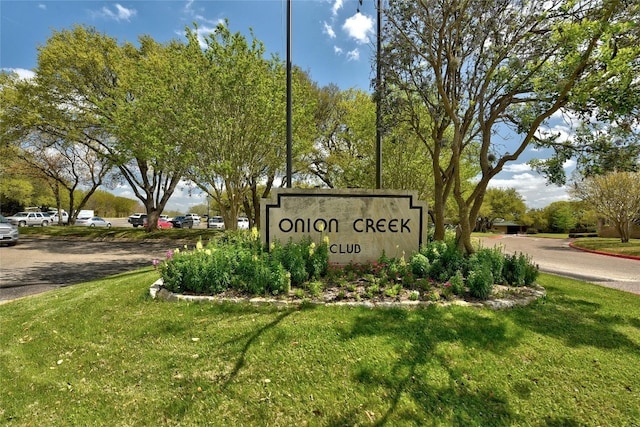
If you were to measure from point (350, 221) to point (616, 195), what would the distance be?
26901 mm

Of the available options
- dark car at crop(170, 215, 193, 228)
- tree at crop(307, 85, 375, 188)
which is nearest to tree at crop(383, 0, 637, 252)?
tree at crop(307, 85, 375, 188)

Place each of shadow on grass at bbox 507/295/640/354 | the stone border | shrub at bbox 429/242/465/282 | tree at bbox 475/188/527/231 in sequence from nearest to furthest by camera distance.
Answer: shadow on grass at bbox 507/295/640/354 → the stone border → shrub at bbox 429/242/465/282 → tree at bbox 475/188/527/231

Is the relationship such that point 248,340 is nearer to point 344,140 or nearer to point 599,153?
point 599,153

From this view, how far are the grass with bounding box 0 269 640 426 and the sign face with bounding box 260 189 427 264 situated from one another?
7.81 feet

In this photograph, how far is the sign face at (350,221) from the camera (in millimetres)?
6266

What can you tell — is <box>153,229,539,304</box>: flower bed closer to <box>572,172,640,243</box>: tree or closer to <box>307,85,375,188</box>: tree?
<box>307,85,375,188</box>: tree

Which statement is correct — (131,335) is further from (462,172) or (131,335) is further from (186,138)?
(462,172)

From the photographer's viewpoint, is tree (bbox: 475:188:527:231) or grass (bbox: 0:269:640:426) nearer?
grass (bbox: 0:269:640:426)

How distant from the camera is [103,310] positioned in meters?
4.25

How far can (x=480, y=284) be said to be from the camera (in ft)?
Result: 15.0

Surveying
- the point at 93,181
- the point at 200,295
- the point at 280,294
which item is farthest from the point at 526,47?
the point at 93,181

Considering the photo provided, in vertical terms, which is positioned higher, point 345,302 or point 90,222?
point 90,222

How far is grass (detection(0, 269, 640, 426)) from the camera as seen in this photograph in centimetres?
246

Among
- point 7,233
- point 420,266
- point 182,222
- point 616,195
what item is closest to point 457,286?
point 420,266
